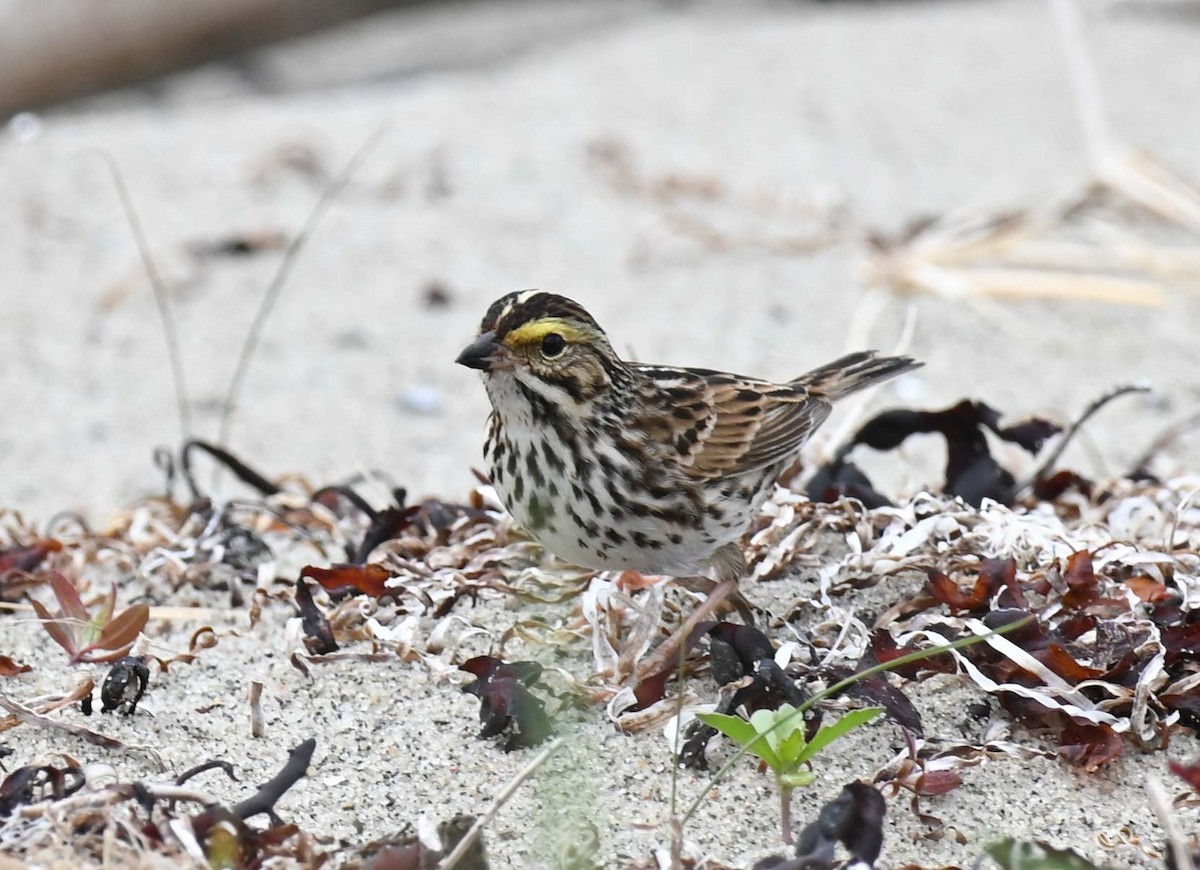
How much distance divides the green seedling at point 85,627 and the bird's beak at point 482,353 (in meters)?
0.96

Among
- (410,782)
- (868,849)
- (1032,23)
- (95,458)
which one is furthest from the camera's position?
(1032,23)

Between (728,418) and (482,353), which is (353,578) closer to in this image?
(482,353)

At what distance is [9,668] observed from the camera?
408 centimetres

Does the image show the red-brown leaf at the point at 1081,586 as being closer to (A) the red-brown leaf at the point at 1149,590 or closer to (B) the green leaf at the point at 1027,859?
(A) the red-brown leaf at the point at 1149,590

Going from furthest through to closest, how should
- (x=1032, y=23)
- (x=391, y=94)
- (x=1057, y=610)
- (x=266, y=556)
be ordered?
(x=1032, y=23) → (x=391, y=94) → (x=266, y=556) → (x=1057, y=610)

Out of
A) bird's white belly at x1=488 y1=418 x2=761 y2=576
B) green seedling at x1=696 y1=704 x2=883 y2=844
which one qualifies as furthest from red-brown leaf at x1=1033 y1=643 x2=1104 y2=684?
bird's white belly at x1=488 y1=418 x2=761 y2=576

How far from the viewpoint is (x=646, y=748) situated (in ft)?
12.6

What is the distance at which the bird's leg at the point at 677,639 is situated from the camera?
400 centimetres

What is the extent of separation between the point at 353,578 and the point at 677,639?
2.83ft

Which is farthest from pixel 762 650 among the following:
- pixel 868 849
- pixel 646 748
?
pixel 868 849

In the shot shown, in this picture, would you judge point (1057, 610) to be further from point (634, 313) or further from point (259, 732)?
point (634, 313)

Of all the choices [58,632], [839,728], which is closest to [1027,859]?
[839,728]

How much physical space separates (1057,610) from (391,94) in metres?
7.91

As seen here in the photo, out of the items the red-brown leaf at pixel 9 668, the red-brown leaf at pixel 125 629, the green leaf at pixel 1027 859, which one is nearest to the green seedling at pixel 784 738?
the green leaf at pixel 1027 859
